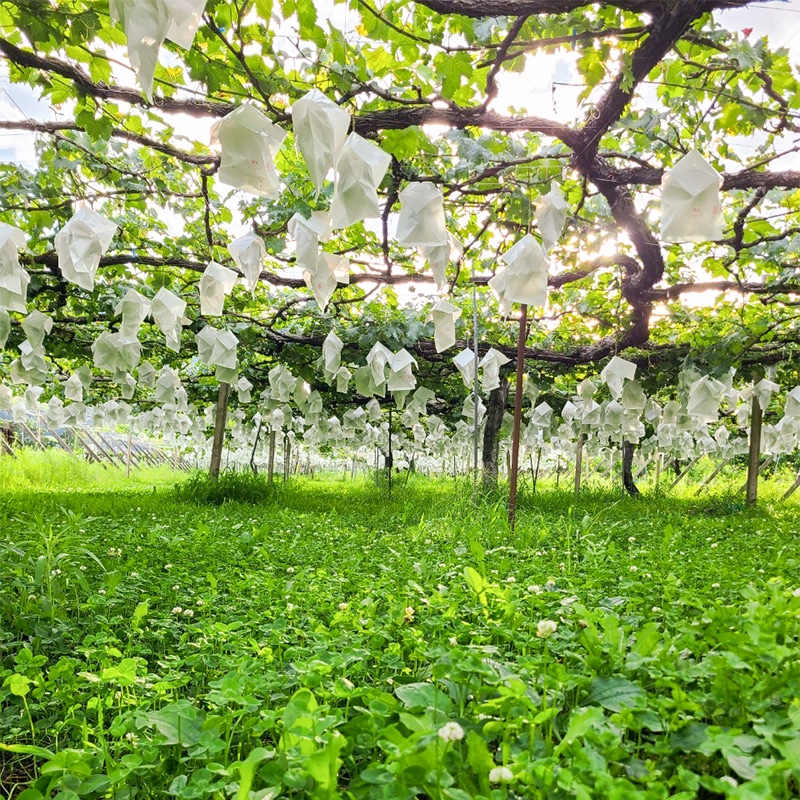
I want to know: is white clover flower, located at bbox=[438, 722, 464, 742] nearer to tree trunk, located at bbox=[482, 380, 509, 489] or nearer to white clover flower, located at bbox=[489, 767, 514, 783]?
white clover flower, located at bbox=[489, 767, 514, 783]

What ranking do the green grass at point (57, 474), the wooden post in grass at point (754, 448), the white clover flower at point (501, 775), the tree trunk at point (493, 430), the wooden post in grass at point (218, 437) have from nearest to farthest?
the white clover flower at point (501, 775), the wooden post in grass at point (218, 437), the wooden post in grass at point (754, 448), the tree trunk at point (493, 430), the green grass at point (57, 474)

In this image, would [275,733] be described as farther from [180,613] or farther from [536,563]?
[536,563]

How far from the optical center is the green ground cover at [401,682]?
2.77 feet

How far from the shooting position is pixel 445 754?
87 centimetres

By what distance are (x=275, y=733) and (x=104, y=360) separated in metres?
4.44

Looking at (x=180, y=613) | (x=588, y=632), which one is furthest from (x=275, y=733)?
(x=180, y=613)

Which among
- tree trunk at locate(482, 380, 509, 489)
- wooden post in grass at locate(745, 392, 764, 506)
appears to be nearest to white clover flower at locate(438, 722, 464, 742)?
tree trunk at locate(482, 380, 509, 489)

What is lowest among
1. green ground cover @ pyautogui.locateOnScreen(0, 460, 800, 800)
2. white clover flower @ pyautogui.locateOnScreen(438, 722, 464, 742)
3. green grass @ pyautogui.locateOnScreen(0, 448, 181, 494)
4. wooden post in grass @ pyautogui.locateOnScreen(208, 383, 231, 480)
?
green grass @ pyautogui.locateOnScreen(0, 448, 181, 494)

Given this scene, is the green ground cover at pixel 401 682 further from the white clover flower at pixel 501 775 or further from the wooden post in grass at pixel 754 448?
the wooden post in grass at pixel 754 448

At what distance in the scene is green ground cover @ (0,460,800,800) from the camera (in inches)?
33.2

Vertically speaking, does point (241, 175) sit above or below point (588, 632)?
above

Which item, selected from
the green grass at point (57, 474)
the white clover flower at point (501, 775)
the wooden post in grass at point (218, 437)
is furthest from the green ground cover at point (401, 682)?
the green grass at point (57, 474)

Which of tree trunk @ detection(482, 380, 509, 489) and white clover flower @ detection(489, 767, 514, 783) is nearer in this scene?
white clover flower @ detection(489, 767, 514, 783)

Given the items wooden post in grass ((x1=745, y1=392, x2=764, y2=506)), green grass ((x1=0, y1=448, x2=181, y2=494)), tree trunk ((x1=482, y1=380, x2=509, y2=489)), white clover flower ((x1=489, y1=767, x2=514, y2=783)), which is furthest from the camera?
green grass ((x1=0, y1=448, x2=181, y2=494))
